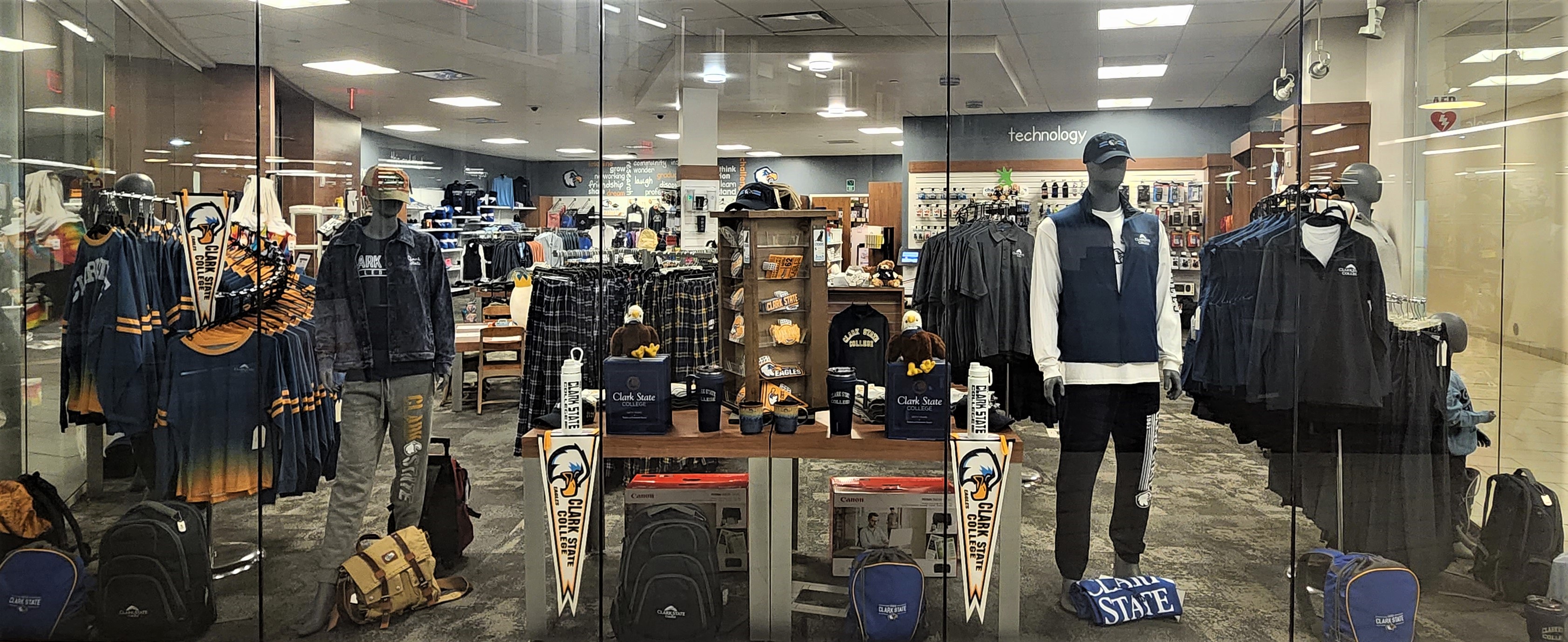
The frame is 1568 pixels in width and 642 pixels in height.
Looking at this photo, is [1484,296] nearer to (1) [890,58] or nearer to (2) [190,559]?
(1) [890,58]

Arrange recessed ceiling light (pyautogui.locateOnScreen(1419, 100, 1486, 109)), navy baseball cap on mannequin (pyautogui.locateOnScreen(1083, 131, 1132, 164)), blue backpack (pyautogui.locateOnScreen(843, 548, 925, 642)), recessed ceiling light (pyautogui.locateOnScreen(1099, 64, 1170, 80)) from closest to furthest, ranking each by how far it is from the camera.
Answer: blue backpack (pyautogui.locateOnScreen(843, 548, 925, 642))
navy baseball cap on mannequin (pyautogui.locateOnScreen(1083, 131, 1132, 164))
recessed ceiling light (pyautogui.locateOnScreen(1099, 64, 1170, 80))
recessed ceiling light (pyautogui.locateOnScreen(1419, 100, 1486, 109))

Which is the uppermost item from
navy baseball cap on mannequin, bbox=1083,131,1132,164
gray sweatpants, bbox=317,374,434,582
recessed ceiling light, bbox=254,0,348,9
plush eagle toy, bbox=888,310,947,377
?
recessed ceiling light, bbox=254,0,348,9

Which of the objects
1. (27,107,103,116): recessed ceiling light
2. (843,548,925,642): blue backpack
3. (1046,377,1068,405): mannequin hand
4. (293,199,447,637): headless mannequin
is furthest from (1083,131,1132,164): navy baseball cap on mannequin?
(27,107,103,116): recessed ceiling light

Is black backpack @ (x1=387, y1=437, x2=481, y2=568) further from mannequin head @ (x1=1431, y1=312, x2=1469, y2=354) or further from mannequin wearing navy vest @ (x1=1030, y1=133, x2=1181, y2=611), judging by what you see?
mannequin head @ (x1=1431, y1=312, x2=1469, y2=354)

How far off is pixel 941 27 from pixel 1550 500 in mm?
2913

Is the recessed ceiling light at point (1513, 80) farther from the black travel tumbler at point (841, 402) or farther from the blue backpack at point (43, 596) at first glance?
A: the blue backpack at point (43, 596)

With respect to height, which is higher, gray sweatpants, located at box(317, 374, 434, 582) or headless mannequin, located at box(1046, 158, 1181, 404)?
headless mannequin, located at box(1046, 158, 1181, 404)

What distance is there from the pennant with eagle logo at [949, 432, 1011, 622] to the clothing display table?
0.03m

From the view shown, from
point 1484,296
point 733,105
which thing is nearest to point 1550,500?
point 1484,296

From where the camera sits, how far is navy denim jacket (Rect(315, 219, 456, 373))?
3375 mm

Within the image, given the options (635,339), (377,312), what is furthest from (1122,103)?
(377,312)

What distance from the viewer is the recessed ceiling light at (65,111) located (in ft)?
12.1

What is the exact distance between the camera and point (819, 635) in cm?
321

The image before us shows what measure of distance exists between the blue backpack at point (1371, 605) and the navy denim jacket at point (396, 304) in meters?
3.21
